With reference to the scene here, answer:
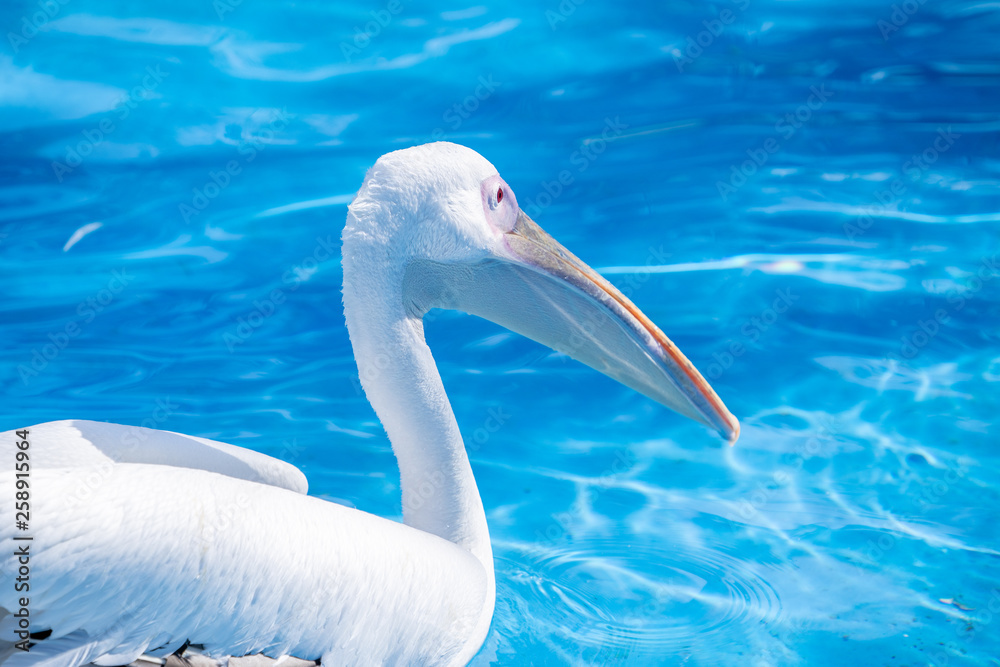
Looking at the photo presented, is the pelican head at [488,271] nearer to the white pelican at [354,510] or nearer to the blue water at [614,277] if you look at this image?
the white pelican at [354,510]

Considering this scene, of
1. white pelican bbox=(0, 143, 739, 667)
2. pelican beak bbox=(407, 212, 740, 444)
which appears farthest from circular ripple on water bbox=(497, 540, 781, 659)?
pelican beak bbox=(407, 212, 740, 444)

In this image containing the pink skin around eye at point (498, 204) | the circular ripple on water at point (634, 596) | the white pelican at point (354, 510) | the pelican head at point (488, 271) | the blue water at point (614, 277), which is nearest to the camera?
the white pelican at point (354, 510)

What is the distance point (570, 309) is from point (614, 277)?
112 inches

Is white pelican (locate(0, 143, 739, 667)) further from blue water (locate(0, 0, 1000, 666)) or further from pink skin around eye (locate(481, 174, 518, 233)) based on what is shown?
blue water (locate(0, 0, 1000, 666))

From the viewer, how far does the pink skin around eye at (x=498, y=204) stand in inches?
90.1

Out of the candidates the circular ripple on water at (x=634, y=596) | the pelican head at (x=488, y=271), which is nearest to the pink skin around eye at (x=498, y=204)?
the pelican head at (x=488, y=271)

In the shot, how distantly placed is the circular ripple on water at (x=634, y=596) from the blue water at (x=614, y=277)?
11 millimetres

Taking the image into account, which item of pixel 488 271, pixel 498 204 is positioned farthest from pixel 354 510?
pixel 498 204

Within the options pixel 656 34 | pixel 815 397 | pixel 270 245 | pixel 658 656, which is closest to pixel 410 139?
pixel 270 245

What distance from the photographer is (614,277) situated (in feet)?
17.1

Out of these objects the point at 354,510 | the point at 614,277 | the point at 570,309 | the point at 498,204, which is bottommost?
the point at 354,510

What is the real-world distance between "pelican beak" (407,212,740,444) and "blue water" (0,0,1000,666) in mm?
792

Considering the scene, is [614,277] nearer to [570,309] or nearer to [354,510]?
[570,309]

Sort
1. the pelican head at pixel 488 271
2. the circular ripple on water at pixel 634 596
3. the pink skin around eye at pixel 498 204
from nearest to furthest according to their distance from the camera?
the pelican head at pixel 488 271 < the pink skin around eye at pixel 498 204 < the circular ripple on water at pixel 634 596
